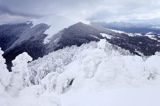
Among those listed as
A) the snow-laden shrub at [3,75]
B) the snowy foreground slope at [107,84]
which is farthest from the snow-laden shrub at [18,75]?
the snowy foreground slope at [107,84]

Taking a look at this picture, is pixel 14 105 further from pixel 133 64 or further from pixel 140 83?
pixel 133 64

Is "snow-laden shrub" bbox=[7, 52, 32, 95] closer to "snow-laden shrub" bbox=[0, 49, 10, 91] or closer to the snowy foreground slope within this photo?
"snow-laden shrub" bbox=[0, 49, 10, 91]

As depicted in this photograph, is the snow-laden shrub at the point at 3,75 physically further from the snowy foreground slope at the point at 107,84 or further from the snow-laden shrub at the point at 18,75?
the snowy foreground slope at the point at 107,84

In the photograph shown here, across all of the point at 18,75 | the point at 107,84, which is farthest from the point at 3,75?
the point at 107,84

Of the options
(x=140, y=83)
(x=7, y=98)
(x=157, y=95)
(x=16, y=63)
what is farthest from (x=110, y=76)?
(x=7, y=98)

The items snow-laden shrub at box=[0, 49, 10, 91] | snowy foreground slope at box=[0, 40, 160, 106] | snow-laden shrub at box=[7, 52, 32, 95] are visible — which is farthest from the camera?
snowy foreground slope at box=[0, 40, 160, 106]

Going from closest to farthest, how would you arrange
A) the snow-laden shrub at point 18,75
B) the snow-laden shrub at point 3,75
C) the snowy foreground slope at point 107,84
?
the snow-laden shrub at point 3,75, the snow-laden shrub at point 18,75, the snowy foreground slope at point 107,84

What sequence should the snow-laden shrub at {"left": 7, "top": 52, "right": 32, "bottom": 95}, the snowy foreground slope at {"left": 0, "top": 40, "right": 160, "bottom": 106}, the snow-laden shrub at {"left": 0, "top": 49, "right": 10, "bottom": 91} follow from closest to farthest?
the snow-laden shrub at {"left": 0, "top": 49, "right": 10, "bottom": 91}, the snow-laden shrub at {"left": 7, "top": 52, "right": 32, "bottom": 95}, the snowy foreground slope at {"left": 0, "top": 40, "right": 160, "bottom": 106}

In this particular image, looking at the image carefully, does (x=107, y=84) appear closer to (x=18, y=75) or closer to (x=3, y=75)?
(x=18, y=75)

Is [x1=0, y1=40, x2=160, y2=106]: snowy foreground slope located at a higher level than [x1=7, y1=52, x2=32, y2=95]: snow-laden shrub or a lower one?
lower

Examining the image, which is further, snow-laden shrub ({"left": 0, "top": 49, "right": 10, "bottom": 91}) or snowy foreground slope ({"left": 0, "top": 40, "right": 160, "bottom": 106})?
snowy foreground slope ({"left": 0, "top": 40, "right": 160, "bottom": 106})

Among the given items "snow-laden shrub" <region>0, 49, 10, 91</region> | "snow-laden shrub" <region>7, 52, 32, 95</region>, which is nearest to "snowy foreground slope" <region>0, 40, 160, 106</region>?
"snow-laden shrub" <region>7, 52, 32, 95</region>
